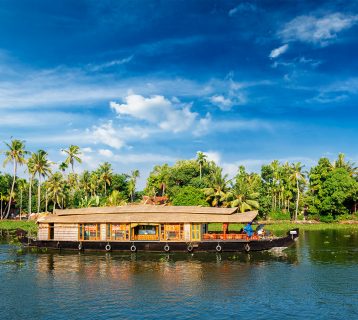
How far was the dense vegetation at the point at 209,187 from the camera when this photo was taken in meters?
64.6

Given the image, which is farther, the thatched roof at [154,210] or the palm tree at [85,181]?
the palm tree at [85,181]

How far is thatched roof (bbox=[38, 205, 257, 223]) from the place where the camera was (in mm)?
34656

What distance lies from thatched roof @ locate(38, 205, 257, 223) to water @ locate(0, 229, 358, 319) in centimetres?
312

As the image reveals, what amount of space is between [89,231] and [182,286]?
55.2 feet

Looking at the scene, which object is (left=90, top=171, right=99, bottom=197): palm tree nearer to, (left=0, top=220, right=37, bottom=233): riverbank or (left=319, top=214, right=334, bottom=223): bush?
(left=0, top=220, right=37, bottom=233): riverbank

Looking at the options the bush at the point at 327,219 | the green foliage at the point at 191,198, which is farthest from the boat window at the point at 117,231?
the bush at the point at 327,219

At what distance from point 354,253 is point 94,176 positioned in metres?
63.7

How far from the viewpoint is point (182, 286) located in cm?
2269

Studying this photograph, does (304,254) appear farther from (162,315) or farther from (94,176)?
(94,176)

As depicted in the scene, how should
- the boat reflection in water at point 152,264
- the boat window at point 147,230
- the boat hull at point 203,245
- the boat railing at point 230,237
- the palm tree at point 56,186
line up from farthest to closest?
the palm tree at point 56,186, the boat window at point 147,230, the boat railing at point 230,237, the boat hull at point 203,245, the boat reflection in water at point 152,264

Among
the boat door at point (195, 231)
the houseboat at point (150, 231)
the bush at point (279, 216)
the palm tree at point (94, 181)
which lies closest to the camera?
the houseboat at point (150, 231)

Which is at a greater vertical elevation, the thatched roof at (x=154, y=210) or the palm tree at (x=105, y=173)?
the palm tree at (x=105, y=173)

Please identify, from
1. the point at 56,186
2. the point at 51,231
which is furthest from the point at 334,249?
the point at 56,186

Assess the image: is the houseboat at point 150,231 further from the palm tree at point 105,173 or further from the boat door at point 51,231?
the palm tree at point 105,173
